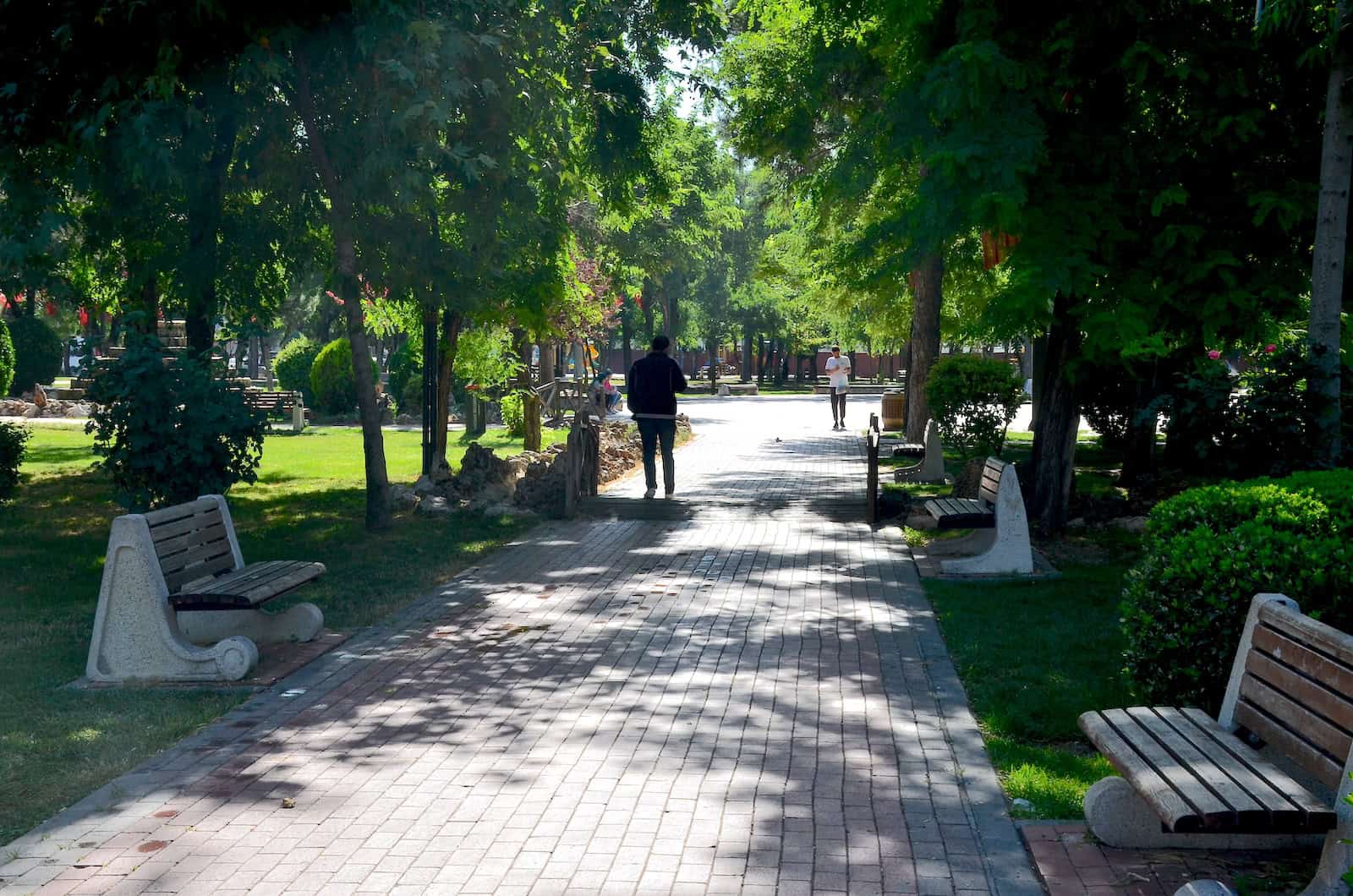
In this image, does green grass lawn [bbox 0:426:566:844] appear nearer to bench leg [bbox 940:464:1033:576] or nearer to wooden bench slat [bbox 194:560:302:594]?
wooden bench slat [bbox 194:560:302:594]

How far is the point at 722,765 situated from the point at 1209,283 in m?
7.73

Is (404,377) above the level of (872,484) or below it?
above

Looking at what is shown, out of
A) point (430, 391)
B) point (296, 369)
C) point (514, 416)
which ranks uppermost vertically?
point (296, 369)

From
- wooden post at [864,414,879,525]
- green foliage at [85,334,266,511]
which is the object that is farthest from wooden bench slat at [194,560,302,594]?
wooden post at [864,414,879,525]

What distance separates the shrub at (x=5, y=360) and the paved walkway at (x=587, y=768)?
26970 mm

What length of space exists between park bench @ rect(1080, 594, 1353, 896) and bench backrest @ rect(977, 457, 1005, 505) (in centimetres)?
603

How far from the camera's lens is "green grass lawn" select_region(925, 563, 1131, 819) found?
5.76m

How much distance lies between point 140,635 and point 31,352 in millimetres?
35743

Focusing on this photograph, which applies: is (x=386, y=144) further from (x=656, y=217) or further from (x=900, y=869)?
(x=656, y=217)

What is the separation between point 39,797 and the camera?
547 centimetres

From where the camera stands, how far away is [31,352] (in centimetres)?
3903

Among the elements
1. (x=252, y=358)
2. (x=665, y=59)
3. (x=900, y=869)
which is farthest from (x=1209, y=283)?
(x=252, y=358)

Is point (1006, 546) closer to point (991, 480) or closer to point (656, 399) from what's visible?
point (991, 480)

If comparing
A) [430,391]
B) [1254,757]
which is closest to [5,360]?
[430,391]
